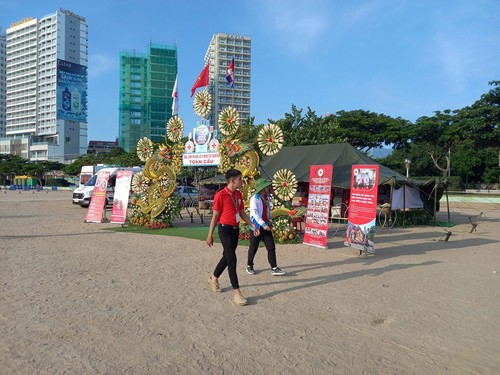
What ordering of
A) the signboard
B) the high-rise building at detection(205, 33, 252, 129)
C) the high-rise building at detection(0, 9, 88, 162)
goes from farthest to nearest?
the high-rise building at detection(205, 33, 252, 129), the high-rise building at detection(0, 9, 88, 162), the signboard

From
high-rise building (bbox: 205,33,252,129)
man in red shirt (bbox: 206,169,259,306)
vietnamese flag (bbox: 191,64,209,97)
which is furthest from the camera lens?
high-rise building (bbox: 205,33,252,129)

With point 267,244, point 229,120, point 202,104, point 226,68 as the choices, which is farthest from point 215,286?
point 226,68

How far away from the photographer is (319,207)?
9.88 metres

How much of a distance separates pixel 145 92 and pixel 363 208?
96.1m

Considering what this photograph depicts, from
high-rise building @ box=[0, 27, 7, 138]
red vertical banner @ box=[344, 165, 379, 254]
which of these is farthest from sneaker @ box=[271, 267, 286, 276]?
high-rise building @ box=[0, 27, 7, 138]

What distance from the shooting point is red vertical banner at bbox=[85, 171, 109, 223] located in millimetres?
14766

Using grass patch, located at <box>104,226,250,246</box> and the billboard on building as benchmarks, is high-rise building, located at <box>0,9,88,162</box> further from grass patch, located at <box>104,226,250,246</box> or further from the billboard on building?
grass patch, located at <box>104,226,250,246</box>

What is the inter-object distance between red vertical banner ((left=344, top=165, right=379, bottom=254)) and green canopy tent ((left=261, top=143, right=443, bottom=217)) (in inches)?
229

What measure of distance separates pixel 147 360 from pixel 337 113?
38.0 metres

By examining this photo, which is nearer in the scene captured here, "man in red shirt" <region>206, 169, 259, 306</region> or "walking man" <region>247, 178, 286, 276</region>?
"man in red shirt" <region>206, 169, 259, 306</region>

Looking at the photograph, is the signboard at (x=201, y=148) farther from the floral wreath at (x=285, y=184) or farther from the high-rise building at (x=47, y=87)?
the high-rise building at (x=47, y=87)

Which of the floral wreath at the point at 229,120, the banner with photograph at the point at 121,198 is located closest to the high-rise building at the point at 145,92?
the banner with photograph at the point at 121,198

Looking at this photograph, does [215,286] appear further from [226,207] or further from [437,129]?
[437,129]

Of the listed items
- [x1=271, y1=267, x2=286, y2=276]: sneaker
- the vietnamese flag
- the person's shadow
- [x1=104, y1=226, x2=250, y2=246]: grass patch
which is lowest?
[x1=104, y1=226, x2=250, y2=246]: grass patch
